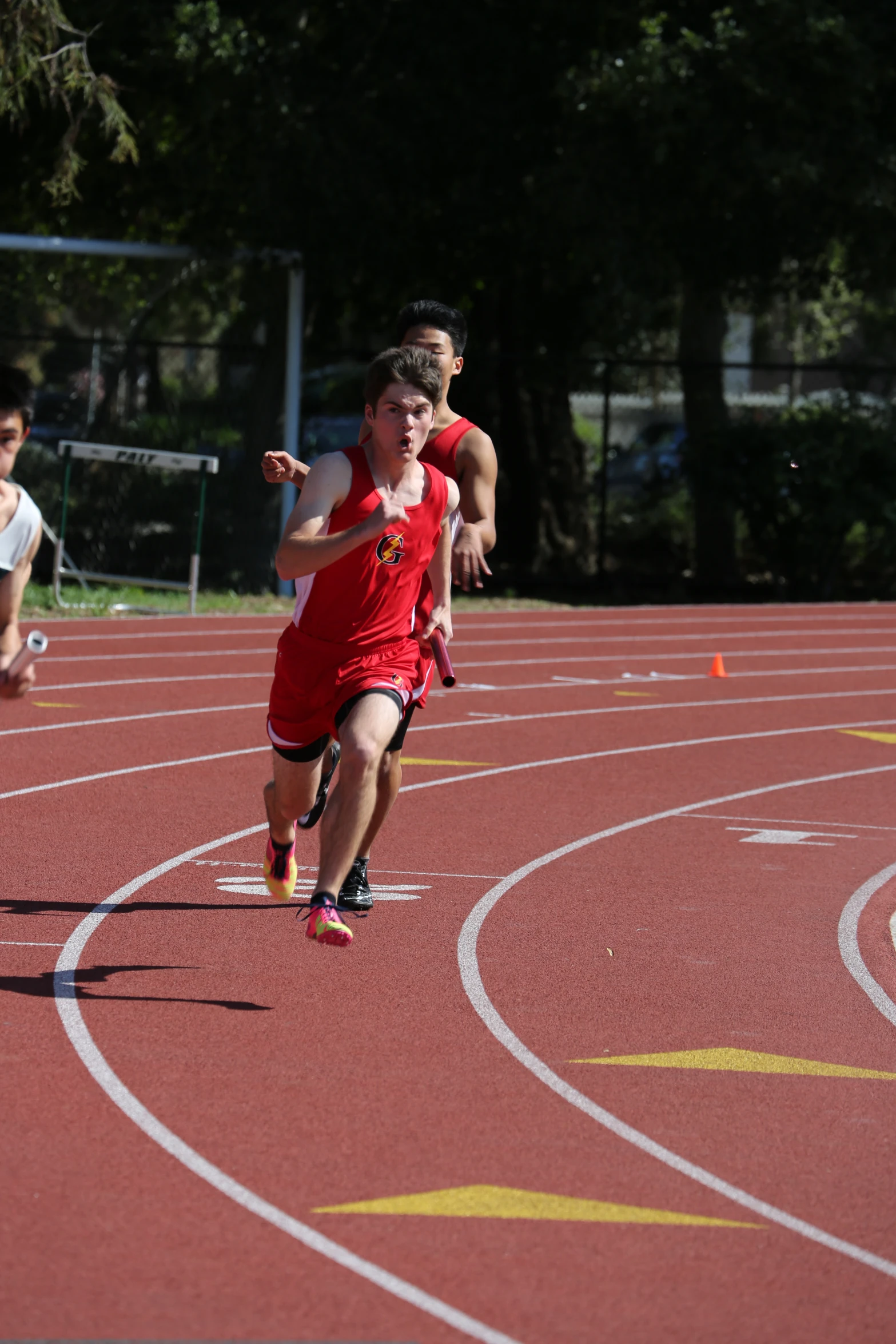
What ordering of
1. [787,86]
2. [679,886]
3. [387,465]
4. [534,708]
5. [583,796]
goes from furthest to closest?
[787,86]
[534,708]
[583,796]
[679,886]
[387,465]

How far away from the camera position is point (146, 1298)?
3.77 metres

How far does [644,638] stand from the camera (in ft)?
62.0

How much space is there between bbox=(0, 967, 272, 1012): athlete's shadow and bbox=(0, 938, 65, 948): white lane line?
13.1 inches

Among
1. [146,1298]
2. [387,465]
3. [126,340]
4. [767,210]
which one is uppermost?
[767,210]

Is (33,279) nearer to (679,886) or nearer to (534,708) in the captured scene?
(534,708)

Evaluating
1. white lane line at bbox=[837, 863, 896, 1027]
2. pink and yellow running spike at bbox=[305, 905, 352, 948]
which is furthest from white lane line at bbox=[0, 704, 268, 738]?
pink and yellow running spike at bbox=[305, 905, 352, 948]

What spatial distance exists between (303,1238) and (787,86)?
17805 mm

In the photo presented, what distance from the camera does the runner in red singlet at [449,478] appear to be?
704cm

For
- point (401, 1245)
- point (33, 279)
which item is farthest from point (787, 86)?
point (401, 1245)

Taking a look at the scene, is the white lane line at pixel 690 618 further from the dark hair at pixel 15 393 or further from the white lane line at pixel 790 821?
the dark hair at pixel 15 393

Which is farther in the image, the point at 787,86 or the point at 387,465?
the point at 787,86

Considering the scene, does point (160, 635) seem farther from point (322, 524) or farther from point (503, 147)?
point (322, 524)

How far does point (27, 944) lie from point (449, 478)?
2299 millimetres

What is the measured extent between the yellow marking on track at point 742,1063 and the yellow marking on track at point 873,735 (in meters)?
7.60
